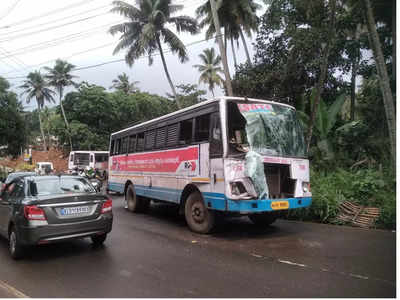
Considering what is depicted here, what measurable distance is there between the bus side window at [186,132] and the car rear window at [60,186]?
8.42 feet

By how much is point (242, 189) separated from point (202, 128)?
1806mm

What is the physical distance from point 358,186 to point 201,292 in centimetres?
642

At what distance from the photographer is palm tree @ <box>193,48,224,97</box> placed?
41.7 m

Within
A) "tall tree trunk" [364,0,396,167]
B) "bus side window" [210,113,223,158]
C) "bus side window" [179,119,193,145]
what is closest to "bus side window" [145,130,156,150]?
"bus side window" [179,119,193,145]

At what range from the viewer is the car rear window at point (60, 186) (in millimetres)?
6434

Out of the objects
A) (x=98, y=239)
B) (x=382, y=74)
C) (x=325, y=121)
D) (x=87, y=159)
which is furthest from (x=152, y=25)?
(x=98, y=239)

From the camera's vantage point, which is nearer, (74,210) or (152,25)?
(74,210)

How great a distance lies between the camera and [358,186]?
30.1 ft

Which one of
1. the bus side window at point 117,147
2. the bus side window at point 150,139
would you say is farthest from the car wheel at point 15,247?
the bus side window at point 117,147

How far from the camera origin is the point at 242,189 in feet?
23.0

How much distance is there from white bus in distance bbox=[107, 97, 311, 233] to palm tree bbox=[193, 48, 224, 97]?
33.0 m

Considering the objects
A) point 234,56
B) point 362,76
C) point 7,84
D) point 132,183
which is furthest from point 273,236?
point 7,84

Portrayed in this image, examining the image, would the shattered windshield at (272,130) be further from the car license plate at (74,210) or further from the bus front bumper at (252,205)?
the car license plate at (74,210)

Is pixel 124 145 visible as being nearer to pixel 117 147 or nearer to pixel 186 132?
pixel 117 147
